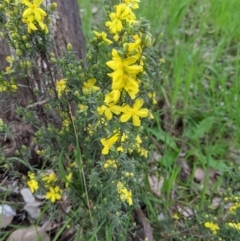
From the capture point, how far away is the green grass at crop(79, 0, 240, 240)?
2236 millimetres

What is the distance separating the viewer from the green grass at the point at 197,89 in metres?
2.24

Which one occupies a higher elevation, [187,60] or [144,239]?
[187,60]

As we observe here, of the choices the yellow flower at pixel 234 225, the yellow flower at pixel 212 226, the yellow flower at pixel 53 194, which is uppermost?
the yellow flower at pixel 53 194

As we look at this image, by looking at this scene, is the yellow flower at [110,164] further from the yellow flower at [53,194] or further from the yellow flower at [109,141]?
the yellow flower at [53,194]

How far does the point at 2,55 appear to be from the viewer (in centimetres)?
200

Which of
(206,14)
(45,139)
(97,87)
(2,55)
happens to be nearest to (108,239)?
(45,139)

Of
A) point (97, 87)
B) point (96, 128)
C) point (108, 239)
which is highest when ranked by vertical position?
point (97, 87)

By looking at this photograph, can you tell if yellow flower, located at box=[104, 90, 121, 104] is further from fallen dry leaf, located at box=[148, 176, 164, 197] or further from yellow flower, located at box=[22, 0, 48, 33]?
fallen dry leaf, located at box=[148, 176, 164, 197]

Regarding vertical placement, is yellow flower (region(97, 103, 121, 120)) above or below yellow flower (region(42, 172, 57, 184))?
above

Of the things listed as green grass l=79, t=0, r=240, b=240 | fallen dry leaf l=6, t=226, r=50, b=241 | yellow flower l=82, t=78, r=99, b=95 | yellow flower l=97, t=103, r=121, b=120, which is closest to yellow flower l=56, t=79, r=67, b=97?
yellow flower l=82, t=78, r=99, b=95

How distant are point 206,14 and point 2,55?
164 cm

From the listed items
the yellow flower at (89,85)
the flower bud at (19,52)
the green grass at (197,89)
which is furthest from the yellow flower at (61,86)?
the green grass at (197,89)

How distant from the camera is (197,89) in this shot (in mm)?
2643

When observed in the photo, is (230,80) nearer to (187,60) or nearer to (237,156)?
(187,60)
